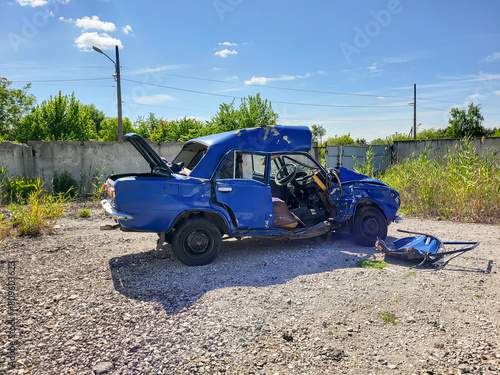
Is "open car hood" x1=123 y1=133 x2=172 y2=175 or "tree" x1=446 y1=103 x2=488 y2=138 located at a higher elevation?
"tree" x1=446 y1=103 x2=488 y2=138

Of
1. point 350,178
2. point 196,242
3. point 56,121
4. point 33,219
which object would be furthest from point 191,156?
point 56,121

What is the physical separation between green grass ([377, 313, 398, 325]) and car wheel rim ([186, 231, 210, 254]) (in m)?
2.50

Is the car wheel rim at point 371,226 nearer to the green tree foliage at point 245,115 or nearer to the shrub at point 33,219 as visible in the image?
the shrub at point 33,219

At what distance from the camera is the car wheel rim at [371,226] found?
6094 millimetres

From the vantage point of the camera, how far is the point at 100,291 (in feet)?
13.5

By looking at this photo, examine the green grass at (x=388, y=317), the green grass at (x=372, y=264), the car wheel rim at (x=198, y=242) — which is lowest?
the green grass at (x=388, y=317)

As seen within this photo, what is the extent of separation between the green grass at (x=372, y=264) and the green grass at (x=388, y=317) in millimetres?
1398

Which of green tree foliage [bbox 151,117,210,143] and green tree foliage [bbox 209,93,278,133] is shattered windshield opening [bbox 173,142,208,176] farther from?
green tree foliage [bbox 151,117,210,143]

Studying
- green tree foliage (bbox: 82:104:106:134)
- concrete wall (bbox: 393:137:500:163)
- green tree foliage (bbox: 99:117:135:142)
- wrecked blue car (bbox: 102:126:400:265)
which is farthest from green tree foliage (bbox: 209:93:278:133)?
green tree foliage (bbox: 82:104:106:134)

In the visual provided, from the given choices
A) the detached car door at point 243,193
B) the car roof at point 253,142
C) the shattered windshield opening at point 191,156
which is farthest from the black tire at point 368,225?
the shattered windshield opening at point 191,156

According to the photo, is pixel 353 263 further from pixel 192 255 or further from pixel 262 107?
pixel 262 107

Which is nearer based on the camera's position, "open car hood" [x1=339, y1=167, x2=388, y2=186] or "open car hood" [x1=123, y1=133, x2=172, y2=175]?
"open car hood" [x1=123, y1=133, x2=172, y2=175]

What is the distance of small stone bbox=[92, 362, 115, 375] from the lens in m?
2.66

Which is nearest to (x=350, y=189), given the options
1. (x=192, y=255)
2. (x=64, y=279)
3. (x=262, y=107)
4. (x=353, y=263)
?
(x=353, y=263)
